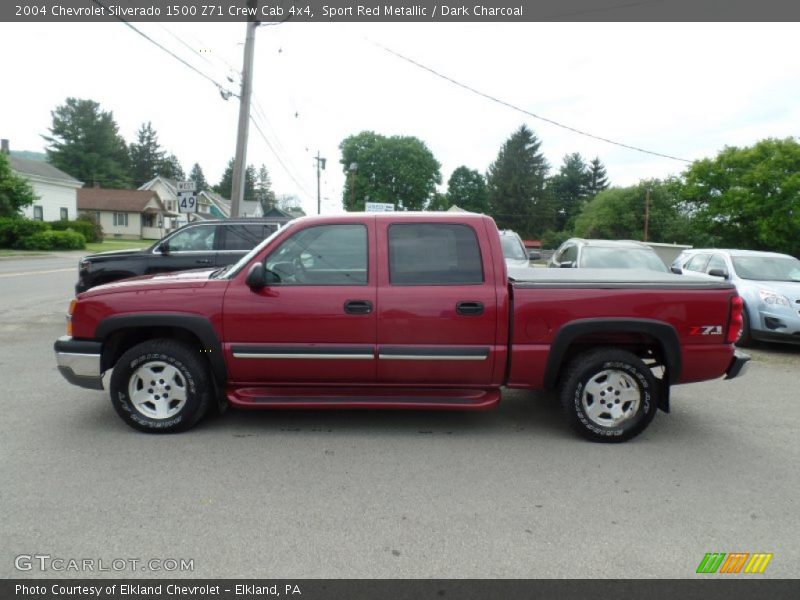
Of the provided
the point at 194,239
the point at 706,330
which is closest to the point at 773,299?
the point at 706,330

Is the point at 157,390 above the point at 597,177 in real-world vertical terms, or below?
below

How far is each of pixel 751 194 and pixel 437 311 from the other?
2727 cm

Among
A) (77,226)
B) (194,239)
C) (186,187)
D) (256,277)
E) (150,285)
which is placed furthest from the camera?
(77,226)

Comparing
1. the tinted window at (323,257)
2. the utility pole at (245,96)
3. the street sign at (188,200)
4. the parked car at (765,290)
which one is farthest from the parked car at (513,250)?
the street sign at (188,200)

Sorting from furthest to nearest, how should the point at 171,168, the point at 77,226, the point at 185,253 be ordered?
the point at 171,168
the point at 77,226
the point at 185,253

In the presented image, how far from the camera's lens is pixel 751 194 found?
26219mm

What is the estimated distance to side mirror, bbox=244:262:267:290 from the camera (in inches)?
174

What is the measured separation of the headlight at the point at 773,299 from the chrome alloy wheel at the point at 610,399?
5260mm

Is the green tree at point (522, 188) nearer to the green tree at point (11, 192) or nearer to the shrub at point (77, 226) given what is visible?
the shrub at point (77, 226)

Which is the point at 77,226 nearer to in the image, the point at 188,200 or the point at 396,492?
the point at 188,200

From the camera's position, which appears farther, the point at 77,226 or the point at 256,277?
the point at 77,226

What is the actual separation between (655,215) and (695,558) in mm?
53915

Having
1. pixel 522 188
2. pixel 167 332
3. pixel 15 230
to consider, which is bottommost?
pixel 167 332

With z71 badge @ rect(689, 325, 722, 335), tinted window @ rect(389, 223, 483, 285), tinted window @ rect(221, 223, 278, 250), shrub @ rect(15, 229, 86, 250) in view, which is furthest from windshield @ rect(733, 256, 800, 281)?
shrub @ rect(15, 229, 86, 250)
